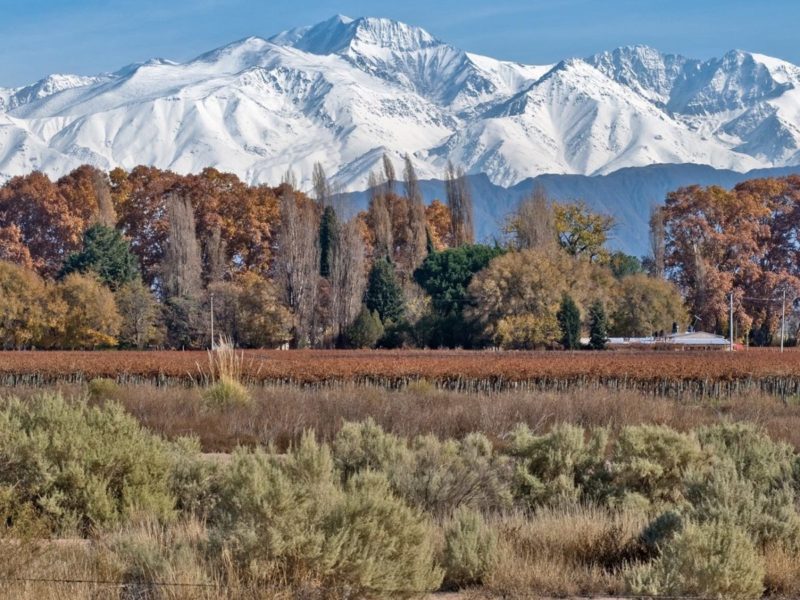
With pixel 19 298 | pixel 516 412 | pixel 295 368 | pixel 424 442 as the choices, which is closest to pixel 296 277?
pixel 19 298

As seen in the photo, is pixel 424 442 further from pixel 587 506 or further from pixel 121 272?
pixel 121 272

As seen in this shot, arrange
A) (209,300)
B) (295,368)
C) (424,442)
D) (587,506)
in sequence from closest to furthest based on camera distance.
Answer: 1. (587,506)
2. (424,442)
3. (295,368)
4. (209,300)

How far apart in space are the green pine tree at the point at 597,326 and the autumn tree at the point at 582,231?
17.3 m

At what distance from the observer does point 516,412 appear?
2392cm

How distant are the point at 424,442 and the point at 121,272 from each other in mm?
58765

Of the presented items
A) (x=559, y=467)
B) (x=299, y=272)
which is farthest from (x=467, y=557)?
(x=299, y=272)

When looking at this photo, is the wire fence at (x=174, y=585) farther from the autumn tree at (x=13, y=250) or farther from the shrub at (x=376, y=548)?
the autumn tree at (x=13, y=250)

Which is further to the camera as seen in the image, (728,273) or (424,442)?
(728,273)

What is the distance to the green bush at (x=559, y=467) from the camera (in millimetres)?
14281

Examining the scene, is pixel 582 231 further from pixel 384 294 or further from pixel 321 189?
pixel 321 189

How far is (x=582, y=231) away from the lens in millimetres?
85938

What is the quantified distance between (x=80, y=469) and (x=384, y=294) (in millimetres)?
62200

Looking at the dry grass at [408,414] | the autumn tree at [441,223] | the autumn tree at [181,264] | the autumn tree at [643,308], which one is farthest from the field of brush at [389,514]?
the autumn tree at [441,223]

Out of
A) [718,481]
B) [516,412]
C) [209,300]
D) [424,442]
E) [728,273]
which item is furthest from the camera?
[728,273]
